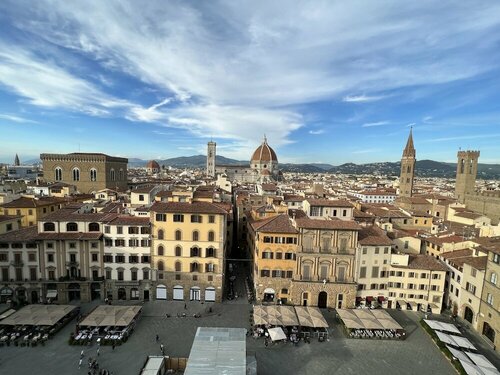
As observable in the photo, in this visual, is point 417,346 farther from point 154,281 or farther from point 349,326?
point 154,281

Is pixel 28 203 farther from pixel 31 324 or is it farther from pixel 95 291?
pixel 31 324

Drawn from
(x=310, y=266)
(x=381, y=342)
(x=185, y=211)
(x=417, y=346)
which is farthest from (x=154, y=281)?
(x=417, y=346)

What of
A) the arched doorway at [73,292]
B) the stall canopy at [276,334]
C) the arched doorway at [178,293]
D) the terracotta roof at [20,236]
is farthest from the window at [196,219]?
the terracotta roof at [20,236]

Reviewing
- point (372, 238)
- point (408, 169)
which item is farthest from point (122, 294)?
point (408, 169)

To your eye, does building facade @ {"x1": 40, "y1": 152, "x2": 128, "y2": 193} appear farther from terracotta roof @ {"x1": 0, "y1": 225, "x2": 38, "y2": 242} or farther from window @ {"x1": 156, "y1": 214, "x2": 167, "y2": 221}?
window @ {"x1": 156, "y1": 214, "x2": 167, "y2": 221}

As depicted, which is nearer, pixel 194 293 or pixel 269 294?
pixel 269 294
